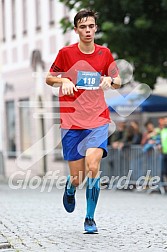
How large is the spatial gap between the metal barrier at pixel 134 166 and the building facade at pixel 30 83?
27.0ft

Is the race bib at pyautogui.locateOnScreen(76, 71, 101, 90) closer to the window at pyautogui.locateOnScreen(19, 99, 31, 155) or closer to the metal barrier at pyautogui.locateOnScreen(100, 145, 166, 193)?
the metal barrier at pyautogui.locateOnScreen(100, 145, 166, 193)

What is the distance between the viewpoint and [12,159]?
3688cm

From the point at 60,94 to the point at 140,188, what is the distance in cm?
1209

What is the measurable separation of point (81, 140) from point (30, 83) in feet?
88.5

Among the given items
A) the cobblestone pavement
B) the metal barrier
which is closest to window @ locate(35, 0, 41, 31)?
the metal barrier

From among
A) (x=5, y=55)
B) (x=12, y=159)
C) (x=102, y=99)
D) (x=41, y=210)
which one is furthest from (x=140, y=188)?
(x=5, y=55)

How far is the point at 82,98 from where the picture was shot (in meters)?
8.37

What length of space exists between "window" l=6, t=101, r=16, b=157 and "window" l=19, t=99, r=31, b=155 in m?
0.77

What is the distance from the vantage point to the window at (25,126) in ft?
118

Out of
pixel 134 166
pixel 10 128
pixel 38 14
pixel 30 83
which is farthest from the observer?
pixel 10 128

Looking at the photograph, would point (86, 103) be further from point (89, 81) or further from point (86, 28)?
point (86, 28)

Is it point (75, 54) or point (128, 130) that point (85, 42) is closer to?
point (75, 54)

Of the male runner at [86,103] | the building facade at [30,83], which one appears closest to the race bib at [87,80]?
the male runner at [86,103]

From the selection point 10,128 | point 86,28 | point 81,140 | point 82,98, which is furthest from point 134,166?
point 10,128
